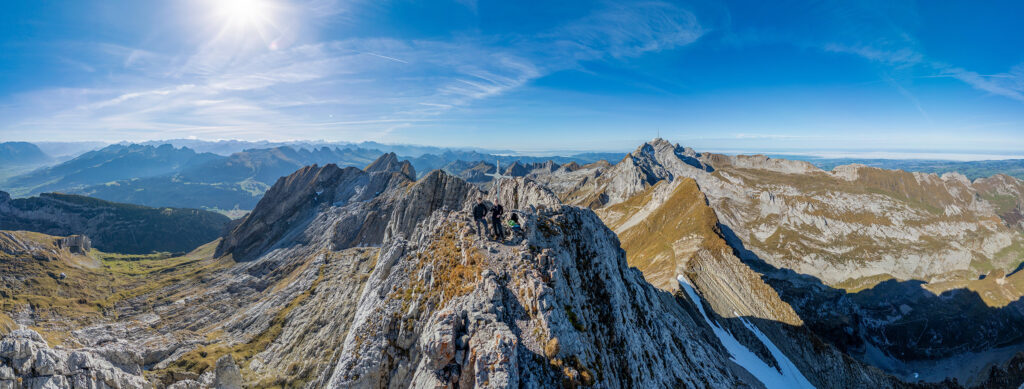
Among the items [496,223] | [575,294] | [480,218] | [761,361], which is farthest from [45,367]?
[761,361]

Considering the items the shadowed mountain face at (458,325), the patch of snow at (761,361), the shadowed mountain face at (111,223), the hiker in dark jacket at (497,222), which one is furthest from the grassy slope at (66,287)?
the shadowed mountain face at (111,223)

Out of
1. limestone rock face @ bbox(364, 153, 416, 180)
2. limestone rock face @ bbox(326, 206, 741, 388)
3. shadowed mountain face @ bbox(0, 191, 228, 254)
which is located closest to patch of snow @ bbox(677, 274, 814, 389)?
limestone rock face @ bbox(326, 206, 741, 388)

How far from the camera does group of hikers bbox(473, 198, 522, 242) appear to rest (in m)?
17.7

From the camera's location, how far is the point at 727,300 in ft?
164

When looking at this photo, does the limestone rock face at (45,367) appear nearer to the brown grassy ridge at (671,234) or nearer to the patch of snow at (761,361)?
the patch of snow at (761,361)

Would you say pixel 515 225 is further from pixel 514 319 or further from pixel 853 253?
pixel 853 253

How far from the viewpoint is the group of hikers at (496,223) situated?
17719 mm

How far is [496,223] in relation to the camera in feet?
58.0

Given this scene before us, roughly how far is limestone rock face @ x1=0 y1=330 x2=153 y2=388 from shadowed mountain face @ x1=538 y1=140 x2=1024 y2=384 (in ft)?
174

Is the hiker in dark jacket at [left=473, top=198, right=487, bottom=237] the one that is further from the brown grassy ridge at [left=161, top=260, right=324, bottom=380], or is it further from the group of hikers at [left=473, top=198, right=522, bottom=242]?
the brown grassy ridge at [left=161, top=260, right=324, bottom=380]

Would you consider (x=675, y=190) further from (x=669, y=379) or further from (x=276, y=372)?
(x=276, y=372)

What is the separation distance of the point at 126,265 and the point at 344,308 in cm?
9530

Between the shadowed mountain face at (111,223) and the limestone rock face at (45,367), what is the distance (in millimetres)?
167624

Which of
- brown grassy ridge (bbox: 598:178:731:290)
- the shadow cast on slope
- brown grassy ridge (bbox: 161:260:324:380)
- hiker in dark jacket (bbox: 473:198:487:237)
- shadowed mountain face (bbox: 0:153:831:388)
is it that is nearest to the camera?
shadowed mountain face (bbox: 0:153:831:388)
